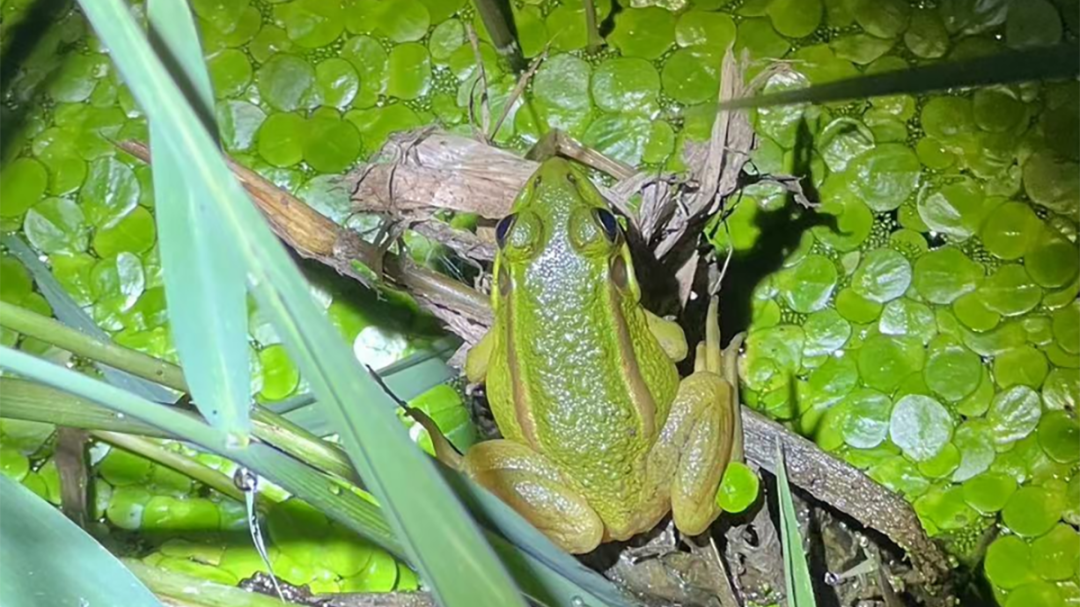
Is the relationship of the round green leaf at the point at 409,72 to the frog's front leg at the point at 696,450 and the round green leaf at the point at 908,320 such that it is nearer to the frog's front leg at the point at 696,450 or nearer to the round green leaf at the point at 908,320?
the frog's front leg at the point at 696,450

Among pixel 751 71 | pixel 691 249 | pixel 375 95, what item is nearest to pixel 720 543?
pixel 691 249

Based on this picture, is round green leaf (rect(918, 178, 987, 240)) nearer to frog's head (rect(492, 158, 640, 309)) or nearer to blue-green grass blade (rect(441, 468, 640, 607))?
frog's head (rect(492, 158, 640, 309))

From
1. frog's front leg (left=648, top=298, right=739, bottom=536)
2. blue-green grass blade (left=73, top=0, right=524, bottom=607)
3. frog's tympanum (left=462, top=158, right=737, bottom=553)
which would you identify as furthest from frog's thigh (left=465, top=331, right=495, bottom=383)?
blue-green grass blade (left=73, top=0, right=524, bottom=607)

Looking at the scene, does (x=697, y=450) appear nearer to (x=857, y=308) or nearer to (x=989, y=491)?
(x=857, y=308)

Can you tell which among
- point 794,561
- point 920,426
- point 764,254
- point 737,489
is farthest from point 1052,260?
point 794,561

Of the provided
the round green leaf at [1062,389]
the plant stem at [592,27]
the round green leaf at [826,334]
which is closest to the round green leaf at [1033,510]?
→ the round green leaf at [1062,389]

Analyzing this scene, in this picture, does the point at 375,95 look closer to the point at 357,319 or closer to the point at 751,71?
A: the point at 357,319

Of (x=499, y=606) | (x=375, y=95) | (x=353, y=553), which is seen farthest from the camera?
(x=375, y=95)
